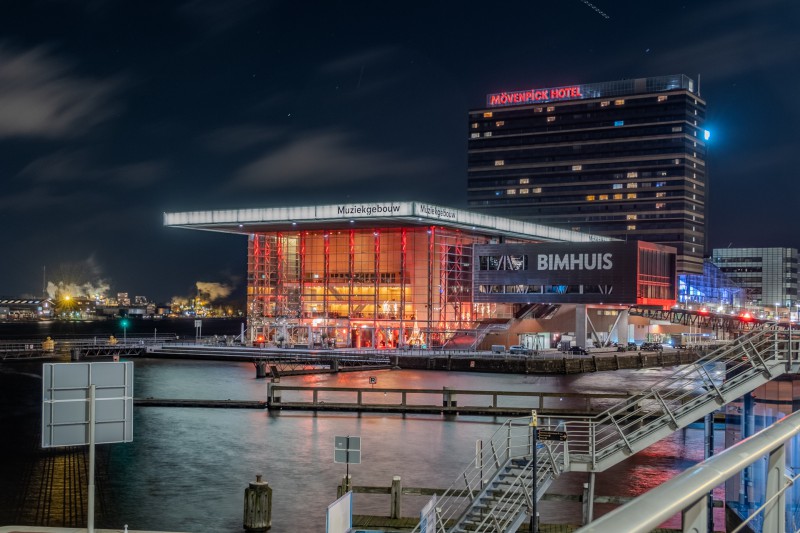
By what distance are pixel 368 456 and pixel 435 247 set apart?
69.8m

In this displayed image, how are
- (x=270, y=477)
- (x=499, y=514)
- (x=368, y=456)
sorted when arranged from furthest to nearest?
(x=368, y=456)
(x=270, y=477)
(x=499, y=514)

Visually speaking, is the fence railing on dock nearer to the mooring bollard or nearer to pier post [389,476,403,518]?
the mooring bollard

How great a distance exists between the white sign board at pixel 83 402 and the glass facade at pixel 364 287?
293 ft

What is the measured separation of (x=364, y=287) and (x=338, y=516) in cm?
9186

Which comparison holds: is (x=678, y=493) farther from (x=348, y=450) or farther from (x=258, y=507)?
(x=258, y=507)

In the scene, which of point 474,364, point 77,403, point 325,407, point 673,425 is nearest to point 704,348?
point 474,364

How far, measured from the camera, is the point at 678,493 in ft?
8.89

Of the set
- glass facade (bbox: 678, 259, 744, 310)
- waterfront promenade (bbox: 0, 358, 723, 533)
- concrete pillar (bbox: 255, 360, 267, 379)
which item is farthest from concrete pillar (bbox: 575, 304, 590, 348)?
glass facade (bbox: 678, 259, 744, 310)

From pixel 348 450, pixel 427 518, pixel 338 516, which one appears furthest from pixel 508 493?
pixel 338 516

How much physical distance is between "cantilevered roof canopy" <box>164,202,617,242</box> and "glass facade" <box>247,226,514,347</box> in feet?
8.58

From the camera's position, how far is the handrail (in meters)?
2.46

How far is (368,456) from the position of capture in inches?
1436

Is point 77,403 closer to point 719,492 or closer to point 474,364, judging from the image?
point 719,492

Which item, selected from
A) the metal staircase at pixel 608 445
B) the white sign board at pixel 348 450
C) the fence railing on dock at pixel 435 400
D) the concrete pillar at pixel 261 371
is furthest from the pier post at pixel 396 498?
the concrete pillar at pixel 261 371
